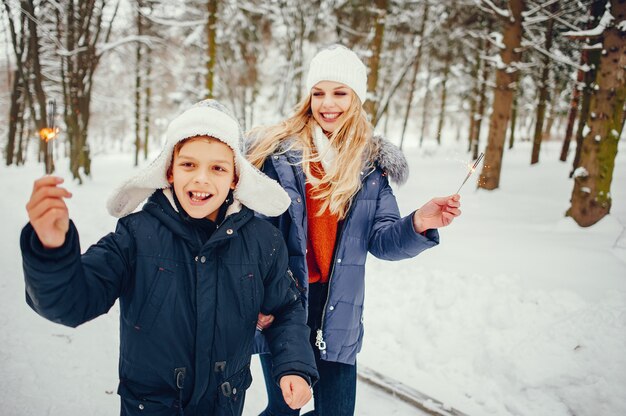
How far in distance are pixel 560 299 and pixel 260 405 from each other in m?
3.67

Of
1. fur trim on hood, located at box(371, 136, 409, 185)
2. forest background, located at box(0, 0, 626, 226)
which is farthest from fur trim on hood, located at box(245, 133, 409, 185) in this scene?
forest background, located at box(0, 0, 626, 226)

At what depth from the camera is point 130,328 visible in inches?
60.7

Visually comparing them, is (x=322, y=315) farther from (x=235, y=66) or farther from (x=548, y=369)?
(x=235, y=66)

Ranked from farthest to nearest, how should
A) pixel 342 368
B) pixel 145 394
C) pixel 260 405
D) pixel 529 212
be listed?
pixel 529 212 < pixel 260 405 < pixel 342 368 < pixel 145 394

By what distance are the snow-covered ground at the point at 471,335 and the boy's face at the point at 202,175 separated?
1176 millimetres

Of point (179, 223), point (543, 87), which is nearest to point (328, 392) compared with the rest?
point (179, 223)

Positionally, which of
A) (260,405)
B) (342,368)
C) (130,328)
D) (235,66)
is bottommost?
(260,405)

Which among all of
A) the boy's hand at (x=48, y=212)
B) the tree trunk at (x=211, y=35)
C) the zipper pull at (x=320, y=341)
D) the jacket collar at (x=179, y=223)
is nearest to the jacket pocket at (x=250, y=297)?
the jacket collar at (x=179, y=223)

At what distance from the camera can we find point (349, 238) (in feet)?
7.13

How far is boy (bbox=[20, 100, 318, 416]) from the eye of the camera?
1527mm

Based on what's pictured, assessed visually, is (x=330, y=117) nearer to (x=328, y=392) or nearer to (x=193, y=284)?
(x=193, y=284)

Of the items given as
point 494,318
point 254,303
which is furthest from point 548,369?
point 254,303

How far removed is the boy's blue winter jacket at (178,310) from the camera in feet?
4.98

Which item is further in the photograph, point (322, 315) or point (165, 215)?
point (322, 315)
